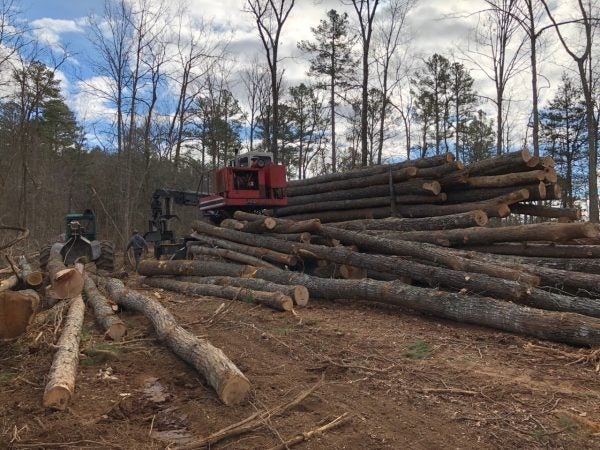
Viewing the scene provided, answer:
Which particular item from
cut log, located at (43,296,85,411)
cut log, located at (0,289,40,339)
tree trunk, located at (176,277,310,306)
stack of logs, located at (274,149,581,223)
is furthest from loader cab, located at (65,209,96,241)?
cut log, located at (0,289,40,339)

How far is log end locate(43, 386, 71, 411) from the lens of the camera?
410 centimetres

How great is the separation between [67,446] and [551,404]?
12.0ft

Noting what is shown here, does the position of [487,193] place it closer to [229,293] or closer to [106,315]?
[229,293]

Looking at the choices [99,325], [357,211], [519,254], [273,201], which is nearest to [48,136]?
[273,201]

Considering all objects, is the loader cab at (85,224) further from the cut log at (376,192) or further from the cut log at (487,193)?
the cut log at (487,193)

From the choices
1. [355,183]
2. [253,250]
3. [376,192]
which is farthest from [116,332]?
[355,183]

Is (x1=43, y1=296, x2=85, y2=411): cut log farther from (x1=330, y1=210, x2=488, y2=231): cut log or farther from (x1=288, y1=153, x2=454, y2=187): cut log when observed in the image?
(x1=288, y1=153, x2=454, y2=187): cut log

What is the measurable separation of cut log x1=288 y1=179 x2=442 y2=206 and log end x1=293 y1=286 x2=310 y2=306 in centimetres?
491

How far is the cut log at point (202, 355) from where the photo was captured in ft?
13.6

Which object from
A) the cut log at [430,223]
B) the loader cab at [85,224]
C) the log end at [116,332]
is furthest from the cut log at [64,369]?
Result: the loader cab at [85,224]

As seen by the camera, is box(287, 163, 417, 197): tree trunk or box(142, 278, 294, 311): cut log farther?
box(287, 163, 417, 197): tree trunk

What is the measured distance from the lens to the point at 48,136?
31.3 metres

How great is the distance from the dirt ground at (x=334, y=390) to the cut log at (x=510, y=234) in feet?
8.96

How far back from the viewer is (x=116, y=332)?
6.50m
